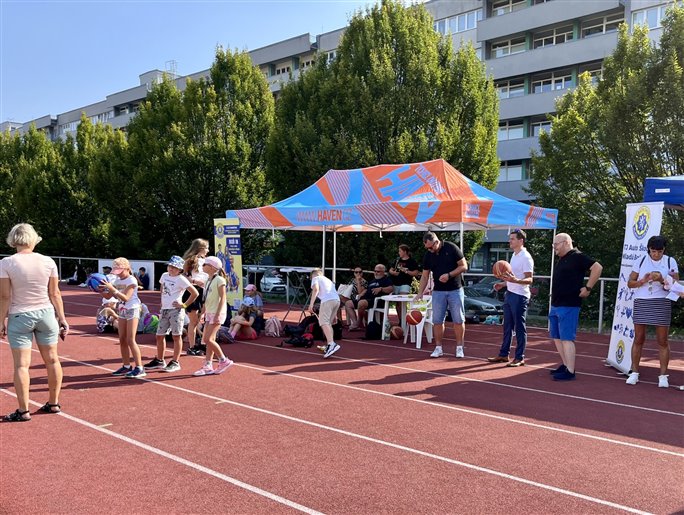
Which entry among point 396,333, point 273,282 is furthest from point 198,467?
point 273,282

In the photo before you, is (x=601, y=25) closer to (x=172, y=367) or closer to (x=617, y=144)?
(x=617, y=144)

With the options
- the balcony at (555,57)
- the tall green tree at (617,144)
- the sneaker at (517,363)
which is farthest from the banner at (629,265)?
the balcony at (555,57)

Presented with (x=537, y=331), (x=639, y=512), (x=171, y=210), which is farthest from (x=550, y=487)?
(x=171, y=210)

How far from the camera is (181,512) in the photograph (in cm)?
385

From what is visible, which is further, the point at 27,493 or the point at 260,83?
the point at 260,83

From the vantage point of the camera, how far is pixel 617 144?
1558 cm

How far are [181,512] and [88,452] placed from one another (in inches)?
61.7

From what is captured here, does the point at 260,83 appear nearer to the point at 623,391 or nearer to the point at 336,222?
the point at 336,222

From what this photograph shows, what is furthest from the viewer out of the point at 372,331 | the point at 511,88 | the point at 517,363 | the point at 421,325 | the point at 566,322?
the point at 511,88

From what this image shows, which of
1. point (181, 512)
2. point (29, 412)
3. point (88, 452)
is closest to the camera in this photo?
point (181, 512)

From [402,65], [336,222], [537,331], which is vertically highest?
[402,65]

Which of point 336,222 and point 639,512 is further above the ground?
point 336,222

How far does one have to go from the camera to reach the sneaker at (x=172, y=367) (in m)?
8.29

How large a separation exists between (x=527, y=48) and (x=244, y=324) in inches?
1332
